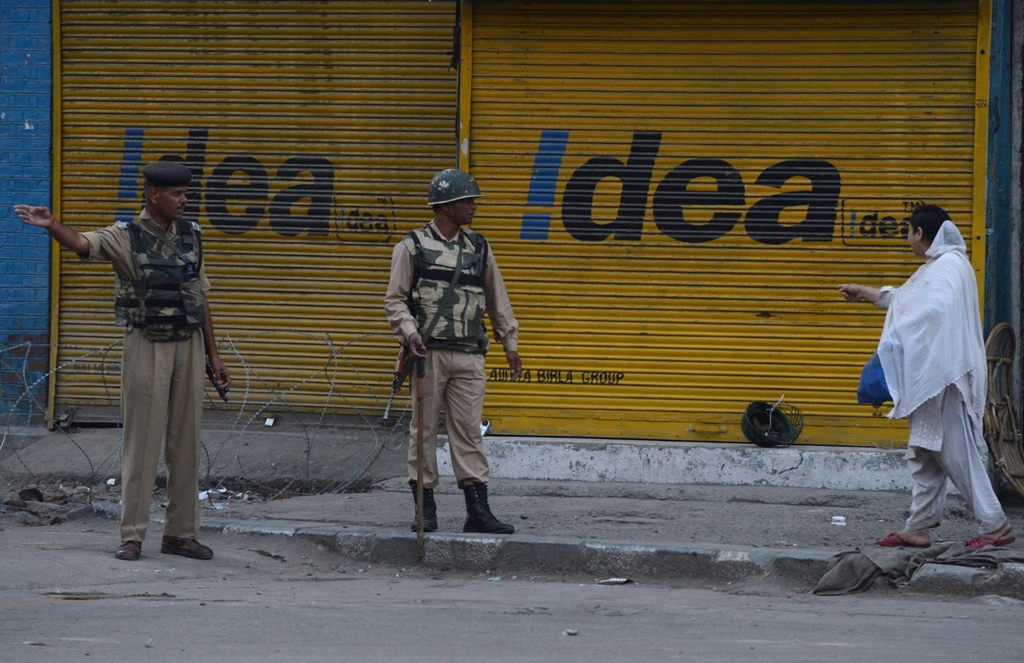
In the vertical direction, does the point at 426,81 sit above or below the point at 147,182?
above

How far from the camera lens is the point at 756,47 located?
27.5 ft

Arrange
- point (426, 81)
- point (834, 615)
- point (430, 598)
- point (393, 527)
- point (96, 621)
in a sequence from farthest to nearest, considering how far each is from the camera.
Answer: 1. point (426, 81)
2. point (393, 527)
3. point (430, 598)
4. point (834, 615)
5. point (96, 621)

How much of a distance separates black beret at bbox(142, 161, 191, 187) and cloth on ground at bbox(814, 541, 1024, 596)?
12.5 ft

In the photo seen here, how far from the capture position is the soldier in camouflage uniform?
6504mm

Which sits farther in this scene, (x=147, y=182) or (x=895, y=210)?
(x=895, y=210)

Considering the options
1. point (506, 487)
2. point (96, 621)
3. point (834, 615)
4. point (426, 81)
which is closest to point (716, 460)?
point (506, 487)

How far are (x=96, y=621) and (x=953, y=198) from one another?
20.2 feet

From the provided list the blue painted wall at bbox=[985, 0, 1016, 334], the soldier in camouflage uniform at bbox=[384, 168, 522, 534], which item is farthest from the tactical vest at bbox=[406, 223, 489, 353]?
the blue painted wall at bbox=[985, 0, 1016, 334]

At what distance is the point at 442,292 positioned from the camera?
257 inches

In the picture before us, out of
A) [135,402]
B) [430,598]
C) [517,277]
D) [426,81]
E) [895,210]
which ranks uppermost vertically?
[426,81]

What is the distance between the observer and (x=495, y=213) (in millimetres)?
8539

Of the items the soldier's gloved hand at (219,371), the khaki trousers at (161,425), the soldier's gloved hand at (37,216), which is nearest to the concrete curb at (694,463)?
the soldier's gloved hand at (219,371)

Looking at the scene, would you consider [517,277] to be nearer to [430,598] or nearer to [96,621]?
[430,598]

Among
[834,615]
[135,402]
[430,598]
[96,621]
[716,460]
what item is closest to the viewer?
[96,621]
